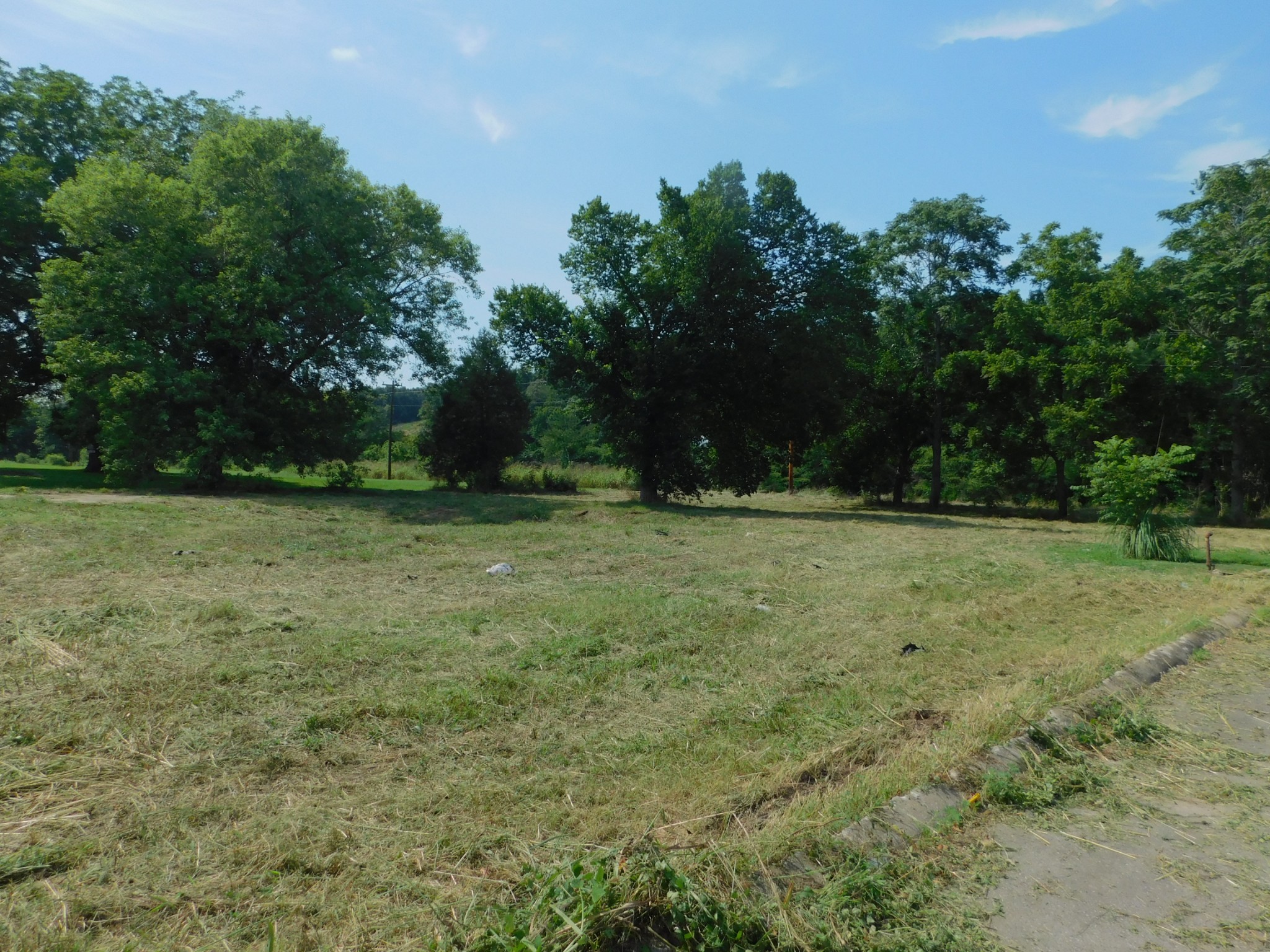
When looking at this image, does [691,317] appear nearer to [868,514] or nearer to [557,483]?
[868,514]

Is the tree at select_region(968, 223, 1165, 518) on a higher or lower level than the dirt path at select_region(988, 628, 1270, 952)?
higher

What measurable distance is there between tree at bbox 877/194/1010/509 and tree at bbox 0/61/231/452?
80.0ft

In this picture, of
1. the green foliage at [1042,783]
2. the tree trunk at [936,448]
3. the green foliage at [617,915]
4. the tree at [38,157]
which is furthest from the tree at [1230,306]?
the tree at [38,157]

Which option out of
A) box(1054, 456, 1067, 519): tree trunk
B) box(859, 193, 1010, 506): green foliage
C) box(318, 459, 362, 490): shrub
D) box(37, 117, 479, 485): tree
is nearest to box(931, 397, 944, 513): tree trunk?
box(859, 193, 1010, 506): green foliage

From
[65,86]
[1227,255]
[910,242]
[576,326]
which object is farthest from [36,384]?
[1227,255]

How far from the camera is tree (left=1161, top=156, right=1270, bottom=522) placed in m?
21.5

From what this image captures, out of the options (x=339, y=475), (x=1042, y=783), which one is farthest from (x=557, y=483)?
(x=1042, y=783)

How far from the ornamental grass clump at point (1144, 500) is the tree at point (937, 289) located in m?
14.3

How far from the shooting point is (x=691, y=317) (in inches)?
930

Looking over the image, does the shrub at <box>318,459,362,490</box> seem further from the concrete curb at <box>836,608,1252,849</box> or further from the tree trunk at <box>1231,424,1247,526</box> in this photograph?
the tree trunk at <box>1231,424,1247,526</box>

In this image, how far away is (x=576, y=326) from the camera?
23406 mm

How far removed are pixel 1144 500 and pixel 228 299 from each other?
2222cm

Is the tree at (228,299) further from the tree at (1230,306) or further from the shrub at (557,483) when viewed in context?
the tree at (1230,306)

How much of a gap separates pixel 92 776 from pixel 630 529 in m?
12.9
